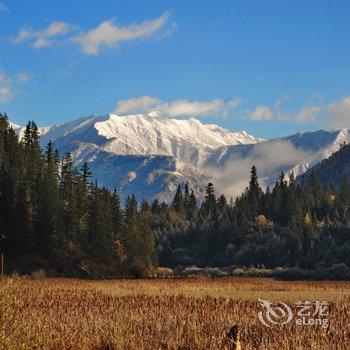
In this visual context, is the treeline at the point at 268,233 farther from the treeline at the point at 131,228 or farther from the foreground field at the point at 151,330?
the foreground field at the point at 151,330

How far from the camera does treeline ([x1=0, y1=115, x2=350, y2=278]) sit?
83062 mm

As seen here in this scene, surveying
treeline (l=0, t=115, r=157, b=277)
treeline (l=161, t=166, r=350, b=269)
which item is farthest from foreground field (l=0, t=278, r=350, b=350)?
treeline (l=161, t=166, r=350, b=269)

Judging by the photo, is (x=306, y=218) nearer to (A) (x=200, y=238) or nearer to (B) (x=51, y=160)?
(A) (x=200, y=238)

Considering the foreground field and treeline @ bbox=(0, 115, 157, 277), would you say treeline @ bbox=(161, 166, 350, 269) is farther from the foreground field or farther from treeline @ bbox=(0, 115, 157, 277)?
the foreground field

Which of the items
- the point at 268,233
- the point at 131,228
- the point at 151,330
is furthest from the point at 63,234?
the point at 151,330

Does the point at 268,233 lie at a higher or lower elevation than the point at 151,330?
higher

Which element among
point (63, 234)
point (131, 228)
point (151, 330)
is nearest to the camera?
point (151, 330)

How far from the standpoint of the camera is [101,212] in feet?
310

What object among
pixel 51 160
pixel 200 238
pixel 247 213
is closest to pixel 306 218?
pixel 247 213

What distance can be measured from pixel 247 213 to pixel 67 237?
63595 mm

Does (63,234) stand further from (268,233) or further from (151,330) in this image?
(151,330)

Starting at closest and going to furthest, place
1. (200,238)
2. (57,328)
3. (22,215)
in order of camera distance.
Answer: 1. (57,328)
2. (22,215)
3. (200,238)

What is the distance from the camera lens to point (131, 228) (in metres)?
99.6

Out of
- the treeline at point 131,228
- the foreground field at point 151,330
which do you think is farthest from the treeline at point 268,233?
the foreground field at point 151,330
